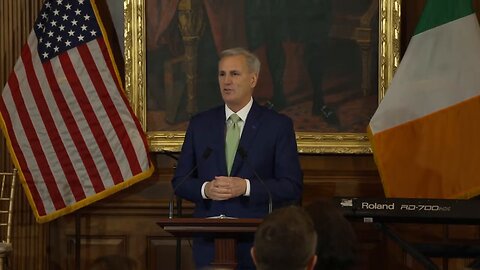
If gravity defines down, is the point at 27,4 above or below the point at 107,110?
above

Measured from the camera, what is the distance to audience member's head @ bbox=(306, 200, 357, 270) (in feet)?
10.8

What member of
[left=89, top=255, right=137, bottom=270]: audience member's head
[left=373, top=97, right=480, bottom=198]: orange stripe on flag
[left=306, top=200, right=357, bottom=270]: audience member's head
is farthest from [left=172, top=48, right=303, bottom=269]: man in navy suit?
[left=89, top=255, right=137, bottom=270]: audience member's head

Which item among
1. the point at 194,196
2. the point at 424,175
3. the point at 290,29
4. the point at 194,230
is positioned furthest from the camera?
the point at 290,29

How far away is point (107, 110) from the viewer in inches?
306

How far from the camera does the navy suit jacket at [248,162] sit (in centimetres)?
598

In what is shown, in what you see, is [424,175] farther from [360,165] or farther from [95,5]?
[95,5]

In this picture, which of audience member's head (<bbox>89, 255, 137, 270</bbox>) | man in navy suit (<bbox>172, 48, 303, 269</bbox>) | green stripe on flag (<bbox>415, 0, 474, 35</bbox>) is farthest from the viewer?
green stripe on flag (<bbox>415, 0, 474, 35</bbox>)

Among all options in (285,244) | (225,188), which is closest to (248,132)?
(225,188)

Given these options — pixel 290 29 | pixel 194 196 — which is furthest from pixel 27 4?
pixel 194 196

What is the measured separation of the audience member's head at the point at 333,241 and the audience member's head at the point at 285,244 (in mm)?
239

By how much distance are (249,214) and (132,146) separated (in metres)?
2.01

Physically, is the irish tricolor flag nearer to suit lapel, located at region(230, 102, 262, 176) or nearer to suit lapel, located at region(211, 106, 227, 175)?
suit lapel, located at region(230, 102, 262, 176)

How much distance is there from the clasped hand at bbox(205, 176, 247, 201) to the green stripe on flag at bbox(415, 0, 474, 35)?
8.23ft

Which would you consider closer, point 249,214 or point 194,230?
point 194,230
